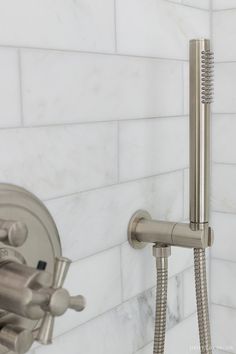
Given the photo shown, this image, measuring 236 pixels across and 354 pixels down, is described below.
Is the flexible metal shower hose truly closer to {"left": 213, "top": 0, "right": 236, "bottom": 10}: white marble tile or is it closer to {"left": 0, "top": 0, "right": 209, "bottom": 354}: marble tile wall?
{"left": 0, "top": 0, "right": 209, "bottom": 354}: marble tile wall

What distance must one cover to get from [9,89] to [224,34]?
531mm

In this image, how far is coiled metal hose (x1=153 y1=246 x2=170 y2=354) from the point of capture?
75 centimetres

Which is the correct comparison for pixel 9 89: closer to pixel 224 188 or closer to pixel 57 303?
pixel 57 303

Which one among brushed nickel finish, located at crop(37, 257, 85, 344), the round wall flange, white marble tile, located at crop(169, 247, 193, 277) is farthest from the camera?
white marble tile, located at crop(169, 247, 193, 277)

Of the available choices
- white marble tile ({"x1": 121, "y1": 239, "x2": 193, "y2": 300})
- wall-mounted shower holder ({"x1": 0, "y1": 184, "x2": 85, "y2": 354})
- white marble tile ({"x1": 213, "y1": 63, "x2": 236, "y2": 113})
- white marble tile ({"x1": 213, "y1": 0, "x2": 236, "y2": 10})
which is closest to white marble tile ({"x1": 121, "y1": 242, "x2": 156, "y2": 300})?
white marble tile ({"x1": 121, "y1": 239, "x2": 193, "y2": 300})

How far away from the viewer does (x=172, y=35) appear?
2.72ft

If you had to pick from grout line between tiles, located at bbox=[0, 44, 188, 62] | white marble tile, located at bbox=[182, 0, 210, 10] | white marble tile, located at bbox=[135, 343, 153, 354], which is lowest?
white marble tile, located at bbox=[135, 343, 153, 354]

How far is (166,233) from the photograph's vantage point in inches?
29.0

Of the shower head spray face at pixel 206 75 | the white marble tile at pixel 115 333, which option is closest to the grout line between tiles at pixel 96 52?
the shower head spray face at pixel 206 75

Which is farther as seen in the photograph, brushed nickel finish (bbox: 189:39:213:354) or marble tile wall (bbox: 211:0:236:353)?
marble tile wall (bbox: 211:0:236:353)

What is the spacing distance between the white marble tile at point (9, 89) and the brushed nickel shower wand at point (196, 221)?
25 cm

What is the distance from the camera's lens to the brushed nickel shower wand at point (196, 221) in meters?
0.68

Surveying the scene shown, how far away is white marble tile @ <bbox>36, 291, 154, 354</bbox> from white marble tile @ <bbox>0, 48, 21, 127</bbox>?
A: 270 mm

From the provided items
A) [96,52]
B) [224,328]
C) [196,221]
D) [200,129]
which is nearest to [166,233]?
[196,221]
